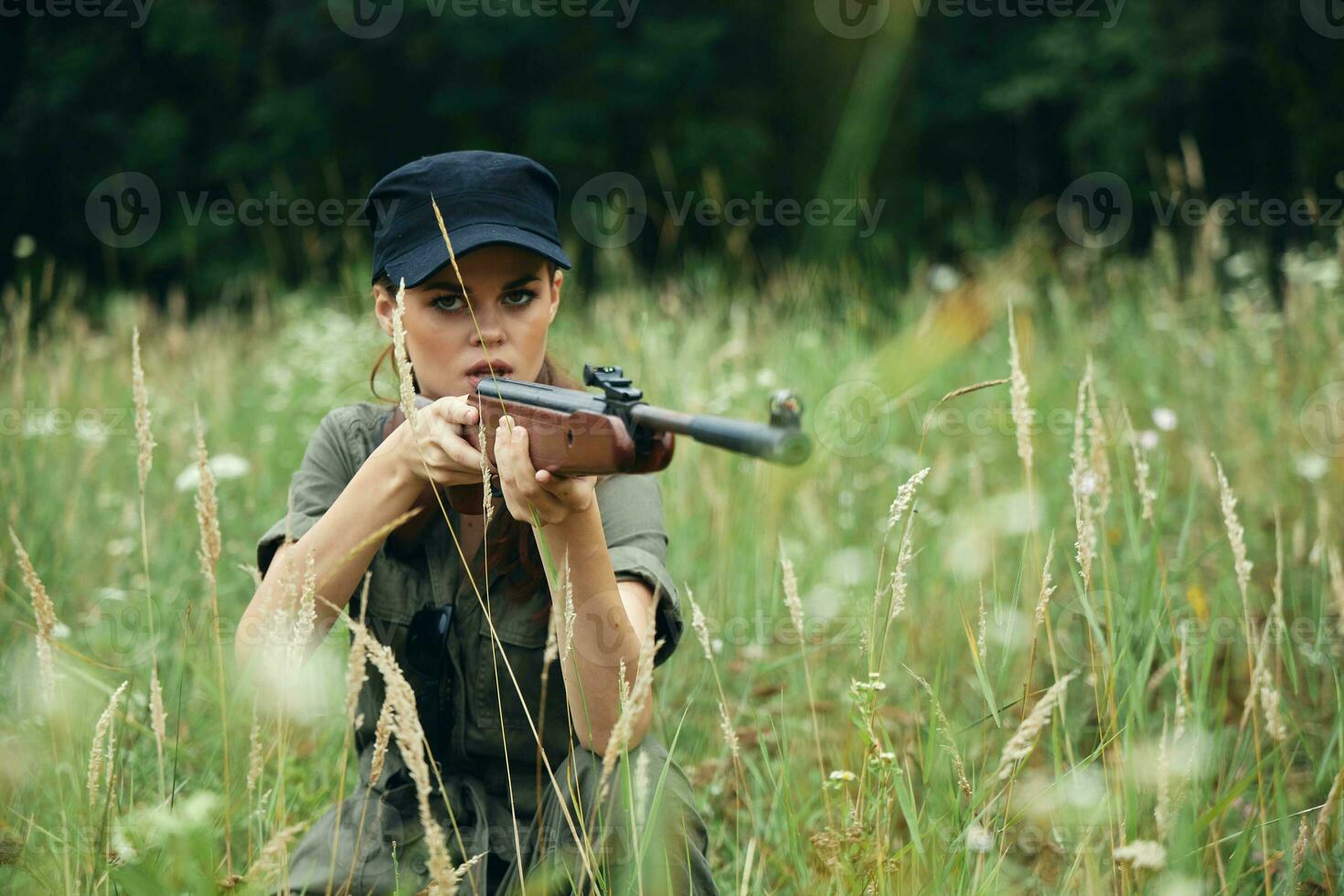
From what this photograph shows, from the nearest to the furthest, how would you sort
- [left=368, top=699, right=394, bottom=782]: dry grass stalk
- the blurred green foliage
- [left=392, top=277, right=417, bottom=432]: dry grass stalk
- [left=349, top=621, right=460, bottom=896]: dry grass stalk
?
[left=349, top=621, right=460, bottom=896]: dry grass stalk
[left=368, top=699, right=394, bottom=782]: dry grass stalk
[left=392, top=277, right=417, bottom=432]: dry grass stalk
the blurred green foliage

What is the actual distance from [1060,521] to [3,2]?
43.3ft

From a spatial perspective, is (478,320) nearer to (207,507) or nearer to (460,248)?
(460,248)

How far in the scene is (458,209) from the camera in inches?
66.2

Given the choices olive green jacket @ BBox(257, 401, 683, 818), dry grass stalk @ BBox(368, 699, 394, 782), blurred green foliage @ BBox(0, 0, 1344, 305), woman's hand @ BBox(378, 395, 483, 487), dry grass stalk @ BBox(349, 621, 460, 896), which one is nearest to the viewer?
dry grass stalk @ BBox(349, 621, 460, 896)

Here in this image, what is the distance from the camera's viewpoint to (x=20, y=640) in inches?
96.8

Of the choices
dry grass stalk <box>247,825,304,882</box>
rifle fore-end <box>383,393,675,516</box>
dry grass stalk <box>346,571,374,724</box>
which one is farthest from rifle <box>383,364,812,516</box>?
dry grass stalk <box>247,825,304,882</box>

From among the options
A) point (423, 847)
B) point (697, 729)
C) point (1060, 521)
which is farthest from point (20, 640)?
point (1060, 521)

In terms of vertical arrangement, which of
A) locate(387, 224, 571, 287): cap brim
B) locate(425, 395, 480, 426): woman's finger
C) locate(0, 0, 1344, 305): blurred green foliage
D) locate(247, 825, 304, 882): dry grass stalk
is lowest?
locate(247, 825, 304, 882): dry grass stalk

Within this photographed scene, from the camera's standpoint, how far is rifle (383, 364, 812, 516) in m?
1.02

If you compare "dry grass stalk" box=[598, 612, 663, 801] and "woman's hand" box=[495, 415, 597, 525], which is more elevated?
"woman's hand" box=[495, 415, 597, 525]

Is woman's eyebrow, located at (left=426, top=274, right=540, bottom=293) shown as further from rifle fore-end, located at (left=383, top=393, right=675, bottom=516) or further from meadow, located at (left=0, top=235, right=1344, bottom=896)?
meadow, located at (left=0, top=235, right=1344, bottom=896)

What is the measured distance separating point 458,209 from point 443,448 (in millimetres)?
455

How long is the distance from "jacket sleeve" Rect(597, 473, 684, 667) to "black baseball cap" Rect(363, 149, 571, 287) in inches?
15.5

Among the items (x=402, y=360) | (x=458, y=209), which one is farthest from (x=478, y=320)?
(x=402, y=360)
